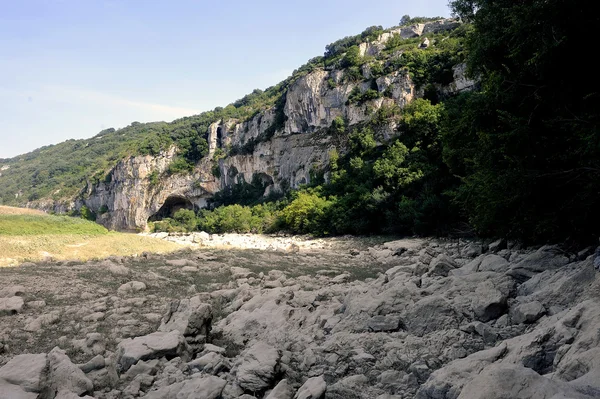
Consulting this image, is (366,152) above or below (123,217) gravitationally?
above

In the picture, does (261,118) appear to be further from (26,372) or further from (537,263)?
(26,372)

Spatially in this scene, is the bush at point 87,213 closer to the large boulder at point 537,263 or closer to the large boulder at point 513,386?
the large boulder at point 537,263

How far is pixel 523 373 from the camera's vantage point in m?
3.28

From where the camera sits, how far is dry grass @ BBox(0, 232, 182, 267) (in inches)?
793

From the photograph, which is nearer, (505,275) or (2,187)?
(505,275)

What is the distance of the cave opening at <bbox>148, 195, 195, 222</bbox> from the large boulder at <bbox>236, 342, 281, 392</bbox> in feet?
266

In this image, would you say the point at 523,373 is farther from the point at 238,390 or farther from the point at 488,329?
the point at 238,390

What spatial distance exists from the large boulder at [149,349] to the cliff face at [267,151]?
46.3 m

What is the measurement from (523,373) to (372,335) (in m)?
3.32

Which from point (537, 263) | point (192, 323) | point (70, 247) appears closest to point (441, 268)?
point (537, 263)

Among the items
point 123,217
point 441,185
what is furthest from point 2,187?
point 441,185

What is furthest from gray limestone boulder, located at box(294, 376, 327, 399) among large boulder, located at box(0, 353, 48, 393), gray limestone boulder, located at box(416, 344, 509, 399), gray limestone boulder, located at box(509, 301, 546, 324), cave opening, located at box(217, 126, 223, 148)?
cave opening, located at box(217, 126, 223, 148)

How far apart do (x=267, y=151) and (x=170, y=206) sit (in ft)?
104

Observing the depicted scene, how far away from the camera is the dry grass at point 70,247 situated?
2014 centimetres
